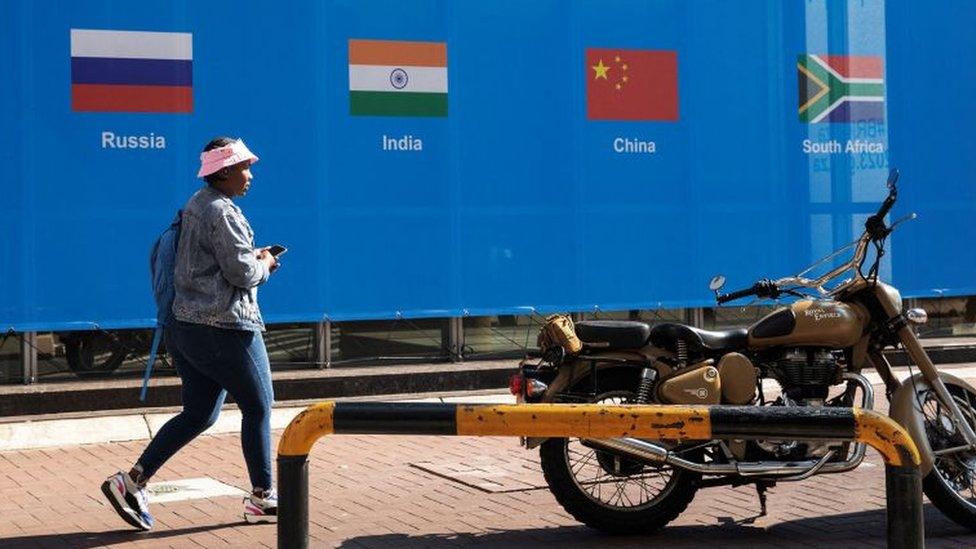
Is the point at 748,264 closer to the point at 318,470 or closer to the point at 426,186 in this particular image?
the point at 426,186

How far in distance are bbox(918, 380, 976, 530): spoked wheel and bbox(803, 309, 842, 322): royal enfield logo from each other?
0.55 meters

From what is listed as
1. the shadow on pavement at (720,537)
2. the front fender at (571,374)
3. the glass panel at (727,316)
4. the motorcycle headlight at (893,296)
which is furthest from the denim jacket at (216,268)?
the glass panel at (727,316)

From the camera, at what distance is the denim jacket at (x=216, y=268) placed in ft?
21.8

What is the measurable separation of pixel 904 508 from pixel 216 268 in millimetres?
3822

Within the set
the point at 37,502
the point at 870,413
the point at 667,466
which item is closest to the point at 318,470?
the point at 37,502

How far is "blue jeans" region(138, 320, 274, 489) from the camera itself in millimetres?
6664

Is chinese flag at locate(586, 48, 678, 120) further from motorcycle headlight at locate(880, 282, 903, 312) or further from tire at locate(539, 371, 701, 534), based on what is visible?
tire at locate(539, 371, 701, 534)

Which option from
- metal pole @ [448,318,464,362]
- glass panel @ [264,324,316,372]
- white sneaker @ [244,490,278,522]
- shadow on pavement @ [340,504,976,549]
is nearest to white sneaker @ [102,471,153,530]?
white sneaker @ [244,490,278,522]

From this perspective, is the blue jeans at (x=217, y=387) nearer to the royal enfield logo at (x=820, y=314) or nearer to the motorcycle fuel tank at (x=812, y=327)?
the motorcycle fuel tank at (x=812, y=327)

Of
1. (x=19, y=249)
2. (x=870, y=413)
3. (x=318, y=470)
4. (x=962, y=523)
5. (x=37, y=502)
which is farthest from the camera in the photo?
(x=19, y=249)

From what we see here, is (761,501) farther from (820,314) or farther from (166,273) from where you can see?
(166,273)

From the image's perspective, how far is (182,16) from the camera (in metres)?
11.3

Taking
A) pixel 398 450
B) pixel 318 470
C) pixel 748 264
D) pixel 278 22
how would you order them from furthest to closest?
pixel 748 264 < pixel 278 22 < pixel 398 450 < pixel 318 470

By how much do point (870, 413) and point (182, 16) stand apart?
8431 millimetres
